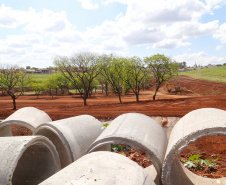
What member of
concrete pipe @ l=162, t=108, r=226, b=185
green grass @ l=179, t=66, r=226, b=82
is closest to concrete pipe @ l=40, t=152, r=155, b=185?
concrete pipe @ l=162, t=108, r=226, b=185

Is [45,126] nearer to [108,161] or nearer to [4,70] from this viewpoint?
[108,161]

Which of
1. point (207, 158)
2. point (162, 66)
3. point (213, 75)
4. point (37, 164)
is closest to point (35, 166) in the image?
point (37, 164)

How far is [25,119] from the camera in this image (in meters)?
9.34

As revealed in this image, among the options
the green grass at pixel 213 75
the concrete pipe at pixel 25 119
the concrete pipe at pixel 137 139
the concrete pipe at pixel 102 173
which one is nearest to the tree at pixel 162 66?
the concrete pipe at pixel 25 119

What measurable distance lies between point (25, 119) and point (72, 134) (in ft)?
11.2

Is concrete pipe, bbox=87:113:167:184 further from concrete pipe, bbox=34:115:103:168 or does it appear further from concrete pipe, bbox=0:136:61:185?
concrete pipe, bbox=0:136:61:185

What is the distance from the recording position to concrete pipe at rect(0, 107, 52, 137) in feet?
30.1

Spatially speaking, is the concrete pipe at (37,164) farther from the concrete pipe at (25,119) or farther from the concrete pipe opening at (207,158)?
the concrete pipe opening at (207,158)

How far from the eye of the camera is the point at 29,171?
22.9 feet

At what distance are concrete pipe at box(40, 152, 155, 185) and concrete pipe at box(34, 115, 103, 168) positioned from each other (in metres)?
3.15

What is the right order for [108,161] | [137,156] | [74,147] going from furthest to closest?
[137,156] < [74,147] < [108,161]

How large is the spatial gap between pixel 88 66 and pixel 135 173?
97.1ft

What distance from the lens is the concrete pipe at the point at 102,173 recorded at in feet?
10.1

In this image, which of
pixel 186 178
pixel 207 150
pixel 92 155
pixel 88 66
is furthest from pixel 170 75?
pixel 92 155
